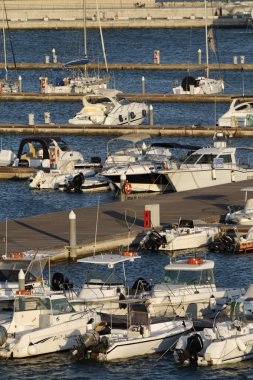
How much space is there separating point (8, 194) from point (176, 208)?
33.8ft

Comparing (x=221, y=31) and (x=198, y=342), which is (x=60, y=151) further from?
(x=221, y=31)

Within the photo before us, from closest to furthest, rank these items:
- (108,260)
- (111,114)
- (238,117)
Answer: (108,260)
(238,117)
(111,114)

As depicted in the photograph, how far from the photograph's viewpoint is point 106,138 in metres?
78.4

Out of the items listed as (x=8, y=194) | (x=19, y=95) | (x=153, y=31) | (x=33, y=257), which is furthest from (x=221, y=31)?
(x=33, y=257)

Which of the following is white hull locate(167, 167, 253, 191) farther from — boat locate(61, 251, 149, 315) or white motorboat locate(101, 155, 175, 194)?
boat locate(61, 251, 149, 315)

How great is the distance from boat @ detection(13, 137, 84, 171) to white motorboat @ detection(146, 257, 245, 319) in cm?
2514

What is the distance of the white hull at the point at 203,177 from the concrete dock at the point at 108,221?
1.98 m

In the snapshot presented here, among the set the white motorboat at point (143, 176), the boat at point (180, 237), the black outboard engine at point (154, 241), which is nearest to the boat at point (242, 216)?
the boat at point (180, 237)

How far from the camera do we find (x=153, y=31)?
15638 centimetres

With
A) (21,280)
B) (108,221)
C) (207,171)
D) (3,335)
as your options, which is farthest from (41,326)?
(207,171)

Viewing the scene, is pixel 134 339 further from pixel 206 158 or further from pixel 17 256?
pixel 206 158

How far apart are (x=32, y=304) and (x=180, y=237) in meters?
12.1

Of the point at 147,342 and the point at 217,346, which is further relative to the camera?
the point at 147,342

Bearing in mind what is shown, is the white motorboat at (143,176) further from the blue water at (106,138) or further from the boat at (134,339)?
the boat at (134,339)
